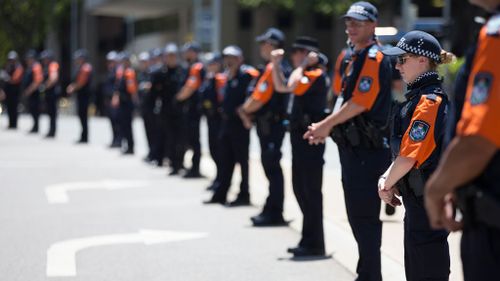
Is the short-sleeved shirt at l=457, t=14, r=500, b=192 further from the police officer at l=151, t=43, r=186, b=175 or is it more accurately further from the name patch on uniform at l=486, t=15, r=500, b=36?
the police officer at l=151, t=43, r=186, b=175

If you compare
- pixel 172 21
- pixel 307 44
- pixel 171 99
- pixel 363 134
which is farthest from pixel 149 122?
pixel 172 21

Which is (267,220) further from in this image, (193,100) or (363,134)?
(193,100)

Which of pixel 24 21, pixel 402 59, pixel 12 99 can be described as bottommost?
pixel 24 21

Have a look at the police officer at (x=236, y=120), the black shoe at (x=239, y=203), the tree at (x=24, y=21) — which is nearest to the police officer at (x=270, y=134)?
the police officer at (x=236, y=120)

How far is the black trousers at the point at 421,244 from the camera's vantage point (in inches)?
217

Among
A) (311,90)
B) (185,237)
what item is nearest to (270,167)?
(185,237)

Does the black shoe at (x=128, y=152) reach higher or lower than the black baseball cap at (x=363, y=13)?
lower

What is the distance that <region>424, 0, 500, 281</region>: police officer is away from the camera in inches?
140

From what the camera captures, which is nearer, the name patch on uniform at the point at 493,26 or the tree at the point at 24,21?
the name patch on uniform at the point at 493,26

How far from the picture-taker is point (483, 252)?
3.80 meters

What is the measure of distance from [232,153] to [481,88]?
9.01 meters

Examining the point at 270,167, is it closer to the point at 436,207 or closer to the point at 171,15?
the point at 436,207

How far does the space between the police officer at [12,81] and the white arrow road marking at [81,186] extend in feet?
45.5

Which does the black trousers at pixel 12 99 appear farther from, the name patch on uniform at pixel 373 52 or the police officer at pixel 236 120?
the name patch on uniform at pixel 373 52
